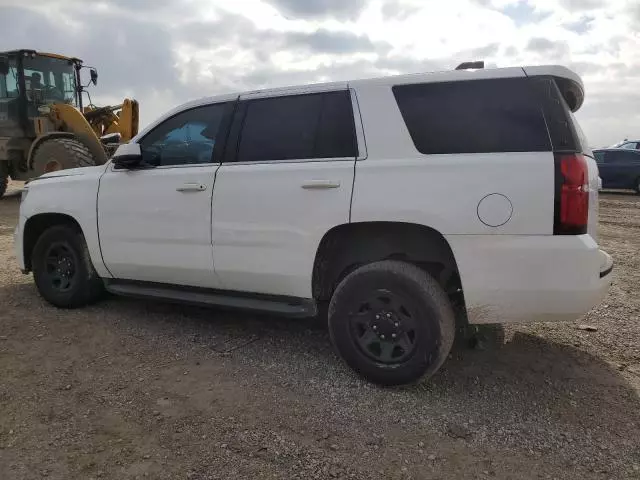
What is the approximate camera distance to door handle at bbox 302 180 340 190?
3386 millimetres

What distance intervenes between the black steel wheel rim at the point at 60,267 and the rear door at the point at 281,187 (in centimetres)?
179

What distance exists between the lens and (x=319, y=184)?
342cm

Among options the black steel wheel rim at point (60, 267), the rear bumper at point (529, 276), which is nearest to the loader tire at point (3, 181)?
the black steel wheel rim at point (60, 267)

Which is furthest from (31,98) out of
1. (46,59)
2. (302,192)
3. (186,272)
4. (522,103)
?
(522,103)

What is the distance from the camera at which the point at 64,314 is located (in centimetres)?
474

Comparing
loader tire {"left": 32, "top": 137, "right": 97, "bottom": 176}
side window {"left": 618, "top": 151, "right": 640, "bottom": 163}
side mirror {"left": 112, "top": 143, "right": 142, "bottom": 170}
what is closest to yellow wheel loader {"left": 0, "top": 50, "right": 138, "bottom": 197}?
loader tire {"left": 32, "top": 137, "right": 97, "bottom": 176}

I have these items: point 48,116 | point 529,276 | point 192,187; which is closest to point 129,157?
point 192,187

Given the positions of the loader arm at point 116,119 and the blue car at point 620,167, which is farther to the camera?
the blue car at point 620,167

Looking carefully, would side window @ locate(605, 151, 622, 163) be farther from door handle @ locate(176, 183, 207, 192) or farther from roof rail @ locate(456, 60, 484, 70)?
door handle @ locate(176, 183, 207, 192)

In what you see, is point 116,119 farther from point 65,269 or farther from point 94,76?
point 65,269

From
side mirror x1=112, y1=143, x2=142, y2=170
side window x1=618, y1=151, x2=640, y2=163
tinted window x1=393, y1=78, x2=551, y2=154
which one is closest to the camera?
tinted window x1=393, y1=78, x2=551, y2=154

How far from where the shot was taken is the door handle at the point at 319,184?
3386 mm

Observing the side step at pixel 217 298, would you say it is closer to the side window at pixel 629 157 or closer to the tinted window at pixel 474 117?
the tinted window at pixel 474 117

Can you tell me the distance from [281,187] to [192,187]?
768mm
